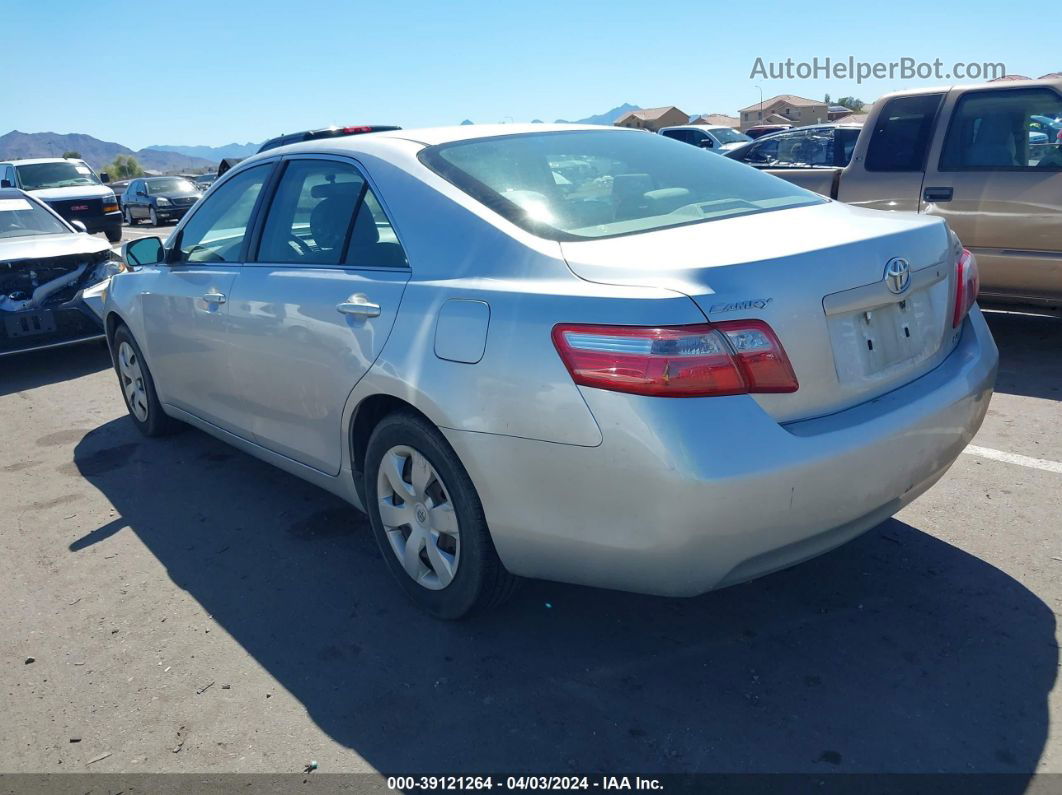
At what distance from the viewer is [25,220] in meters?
8.34

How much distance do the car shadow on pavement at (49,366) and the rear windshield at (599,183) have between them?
217 inches

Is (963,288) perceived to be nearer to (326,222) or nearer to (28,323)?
(326,222)

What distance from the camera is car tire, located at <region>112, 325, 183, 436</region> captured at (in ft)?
17.2

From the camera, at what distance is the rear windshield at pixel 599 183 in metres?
2.94

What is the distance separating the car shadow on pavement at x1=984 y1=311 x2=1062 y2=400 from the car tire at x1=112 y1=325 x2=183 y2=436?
16.3ft

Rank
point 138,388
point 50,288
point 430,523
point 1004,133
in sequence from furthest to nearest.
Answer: point 50,288, point 1004,133, point 138,388, point 430,523

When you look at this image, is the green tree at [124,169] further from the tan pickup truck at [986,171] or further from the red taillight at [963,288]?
the red taillight at [963,288]

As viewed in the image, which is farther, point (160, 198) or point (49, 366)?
point (160, 198)

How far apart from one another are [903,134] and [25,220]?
25.1 ft

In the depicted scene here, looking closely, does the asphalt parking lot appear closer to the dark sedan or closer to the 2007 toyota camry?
the 2007 toyota camry

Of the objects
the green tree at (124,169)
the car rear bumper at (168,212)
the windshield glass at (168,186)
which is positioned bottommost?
the green tree at (124,169)

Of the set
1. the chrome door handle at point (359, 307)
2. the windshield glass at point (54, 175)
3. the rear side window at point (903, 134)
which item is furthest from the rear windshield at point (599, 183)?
the windshield glass at point (54, 175)

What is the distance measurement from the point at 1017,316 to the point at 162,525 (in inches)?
256

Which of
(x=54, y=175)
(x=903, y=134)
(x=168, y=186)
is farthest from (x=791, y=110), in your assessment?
(x=903, y=134)
